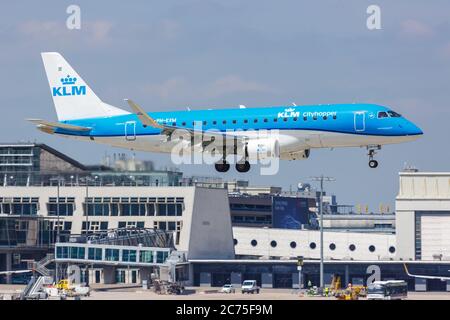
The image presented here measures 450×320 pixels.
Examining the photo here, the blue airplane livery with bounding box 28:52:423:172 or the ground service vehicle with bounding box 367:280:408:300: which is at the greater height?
the blue airplane livery with bounding box 28:52:423:172

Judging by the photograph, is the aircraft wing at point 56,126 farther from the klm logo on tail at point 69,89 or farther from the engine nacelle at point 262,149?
the engine nacelle at point 262,149

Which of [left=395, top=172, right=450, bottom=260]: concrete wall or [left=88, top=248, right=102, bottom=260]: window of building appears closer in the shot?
[left=88, top=248, right=102, bottom=260]: window of building

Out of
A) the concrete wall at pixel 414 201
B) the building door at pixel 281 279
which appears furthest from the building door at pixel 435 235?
the building door at pixel 281 279

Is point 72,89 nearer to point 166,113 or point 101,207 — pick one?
point 166,113

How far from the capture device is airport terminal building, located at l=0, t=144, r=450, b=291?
525ft

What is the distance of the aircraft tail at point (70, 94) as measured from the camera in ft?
334

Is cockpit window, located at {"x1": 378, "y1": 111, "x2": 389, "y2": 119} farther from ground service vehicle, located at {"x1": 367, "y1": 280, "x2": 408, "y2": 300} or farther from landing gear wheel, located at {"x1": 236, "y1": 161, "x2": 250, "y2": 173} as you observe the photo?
ground service vehicle, located at {"x1": 367, "y1": 280, "x2": 408, "y2": 300}

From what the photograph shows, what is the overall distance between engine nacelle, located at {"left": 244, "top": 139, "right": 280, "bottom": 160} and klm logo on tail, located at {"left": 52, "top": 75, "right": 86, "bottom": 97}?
881 inches

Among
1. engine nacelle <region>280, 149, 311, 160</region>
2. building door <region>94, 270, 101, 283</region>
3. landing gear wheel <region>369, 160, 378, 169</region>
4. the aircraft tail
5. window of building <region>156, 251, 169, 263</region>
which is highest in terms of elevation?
the aircraft tail

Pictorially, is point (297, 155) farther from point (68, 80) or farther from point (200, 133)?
point (68, 80)

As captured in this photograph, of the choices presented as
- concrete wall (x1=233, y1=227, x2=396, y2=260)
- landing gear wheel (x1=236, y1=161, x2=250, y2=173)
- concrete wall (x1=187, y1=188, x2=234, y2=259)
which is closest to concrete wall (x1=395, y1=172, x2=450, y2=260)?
concrete wall (x1=233, y1=227, x2=396, y2=260)

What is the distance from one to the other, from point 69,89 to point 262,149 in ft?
90.0
